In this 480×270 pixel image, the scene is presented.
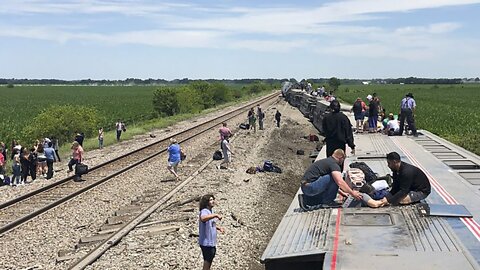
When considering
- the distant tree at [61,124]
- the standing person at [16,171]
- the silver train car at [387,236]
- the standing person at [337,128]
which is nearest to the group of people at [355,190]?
the silver train car at [387,236]

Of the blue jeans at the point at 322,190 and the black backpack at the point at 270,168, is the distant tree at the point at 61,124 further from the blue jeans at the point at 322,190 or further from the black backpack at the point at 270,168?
the blue jeans at the point at 322,190

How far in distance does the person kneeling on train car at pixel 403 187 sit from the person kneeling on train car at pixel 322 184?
17.5 inches

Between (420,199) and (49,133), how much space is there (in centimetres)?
2421

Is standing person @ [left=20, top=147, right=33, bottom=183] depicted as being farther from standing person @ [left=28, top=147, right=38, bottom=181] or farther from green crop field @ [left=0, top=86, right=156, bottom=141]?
green crop field @ [left=0, top=86, right=156, bottom=141]

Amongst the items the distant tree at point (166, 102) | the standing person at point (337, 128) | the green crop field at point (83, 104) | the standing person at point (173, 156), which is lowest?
the green crop field at point (83, 104)

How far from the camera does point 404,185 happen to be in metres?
8.02

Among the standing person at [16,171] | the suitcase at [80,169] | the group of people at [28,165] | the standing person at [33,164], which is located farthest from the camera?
the standing person at [33,164]

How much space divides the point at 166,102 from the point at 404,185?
47.3m

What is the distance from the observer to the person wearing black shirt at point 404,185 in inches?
315

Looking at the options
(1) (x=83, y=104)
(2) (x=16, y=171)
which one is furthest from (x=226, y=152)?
(1) (x=83, y=104)

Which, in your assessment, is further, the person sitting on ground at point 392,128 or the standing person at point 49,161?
the person sitting on ground at point 392,128

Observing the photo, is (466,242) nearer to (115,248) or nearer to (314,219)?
(314,219)

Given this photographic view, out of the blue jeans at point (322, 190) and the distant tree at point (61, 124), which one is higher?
the blue jeans at point (322, 190)

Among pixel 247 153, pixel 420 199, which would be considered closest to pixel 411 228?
pixel 420 199
